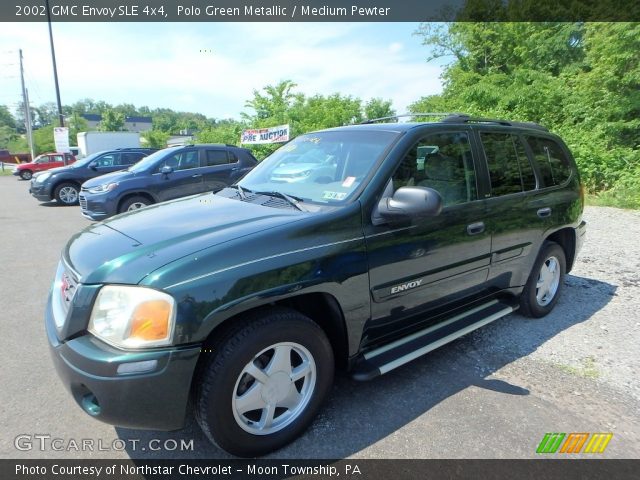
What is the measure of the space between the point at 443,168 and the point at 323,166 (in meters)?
0.90

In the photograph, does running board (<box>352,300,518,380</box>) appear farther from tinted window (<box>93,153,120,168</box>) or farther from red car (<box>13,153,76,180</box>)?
red car (<box>13,153,76,180</box>)

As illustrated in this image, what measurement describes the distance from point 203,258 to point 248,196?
3.76ft

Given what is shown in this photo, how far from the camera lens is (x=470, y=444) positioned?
245 centimetres

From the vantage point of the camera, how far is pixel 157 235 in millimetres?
2402

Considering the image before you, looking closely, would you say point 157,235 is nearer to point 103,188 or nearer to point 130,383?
point 130,383

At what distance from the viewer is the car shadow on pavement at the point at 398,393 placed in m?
2.44

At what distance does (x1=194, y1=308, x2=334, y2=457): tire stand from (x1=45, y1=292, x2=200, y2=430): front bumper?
133 millimetres

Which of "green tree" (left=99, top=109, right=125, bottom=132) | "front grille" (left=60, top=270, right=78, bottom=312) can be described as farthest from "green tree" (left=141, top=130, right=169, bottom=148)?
"front grille" (left=60, top=270, right=78, bottom=312)

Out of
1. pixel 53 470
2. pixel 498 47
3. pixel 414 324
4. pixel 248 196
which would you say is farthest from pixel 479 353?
pixel 498 47

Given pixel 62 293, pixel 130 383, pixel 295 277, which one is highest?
pixel 295 277

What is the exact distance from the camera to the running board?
8.61ft

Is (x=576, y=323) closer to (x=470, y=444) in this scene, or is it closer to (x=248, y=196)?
(x=470, y=444)

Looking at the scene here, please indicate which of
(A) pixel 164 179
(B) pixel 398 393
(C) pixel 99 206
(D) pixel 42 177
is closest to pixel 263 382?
(B) pixel 398 393

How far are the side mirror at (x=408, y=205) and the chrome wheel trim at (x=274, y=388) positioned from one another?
3.10 feet
